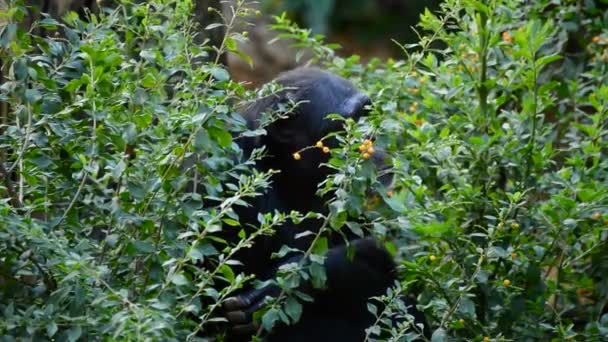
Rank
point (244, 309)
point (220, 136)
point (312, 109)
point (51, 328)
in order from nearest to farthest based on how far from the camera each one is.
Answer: point (51, 328) < point (220, 136) < point (244, 309) < point (312, 109)

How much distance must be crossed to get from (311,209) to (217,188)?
3.80 feet

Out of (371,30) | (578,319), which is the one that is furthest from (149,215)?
(371,30)

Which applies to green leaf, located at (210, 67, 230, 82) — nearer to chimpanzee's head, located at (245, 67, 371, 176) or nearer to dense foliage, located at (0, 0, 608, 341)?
dense foliage, located at (0, 0, 608, 341)

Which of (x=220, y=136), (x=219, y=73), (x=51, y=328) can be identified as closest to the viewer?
(x=51, y=328)

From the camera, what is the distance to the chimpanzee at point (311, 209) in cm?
405

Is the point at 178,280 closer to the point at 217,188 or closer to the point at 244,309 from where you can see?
the point at 217,188

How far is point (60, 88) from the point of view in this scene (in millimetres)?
3051

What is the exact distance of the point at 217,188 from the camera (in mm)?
3084

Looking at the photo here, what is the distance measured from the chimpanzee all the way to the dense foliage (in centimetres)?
16

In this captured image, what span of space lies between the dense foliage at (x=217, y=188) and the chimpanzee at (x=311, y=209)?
0.53 feet

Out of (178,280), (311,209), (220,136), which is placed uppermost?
(220,136)

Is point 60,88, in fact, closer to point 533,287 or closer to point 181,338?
point 181,338

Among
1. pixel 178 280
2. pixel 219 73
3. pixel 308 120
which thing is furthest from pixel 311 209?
pixel 178 280

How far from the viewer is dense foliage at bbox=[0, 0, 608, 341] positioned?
280cm
